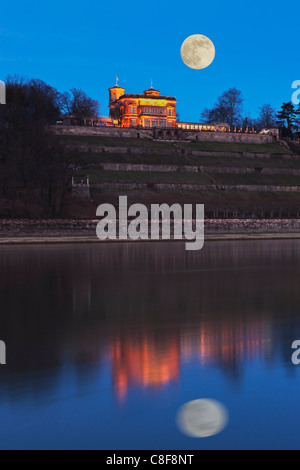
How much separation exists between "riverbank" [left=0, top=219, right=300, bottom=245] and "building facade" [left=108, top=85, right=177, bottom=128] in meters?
92.3

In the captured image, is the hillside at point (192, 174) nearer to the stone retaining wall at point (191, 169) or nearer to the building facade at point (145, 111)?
the stone retaining wall at point (191, 169)

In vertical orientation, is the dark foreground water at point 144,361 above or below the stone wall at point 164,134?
below

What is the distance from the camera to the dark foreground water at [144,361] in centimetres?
768

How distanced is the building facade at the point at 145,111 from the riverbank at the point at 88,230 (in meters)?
92.3

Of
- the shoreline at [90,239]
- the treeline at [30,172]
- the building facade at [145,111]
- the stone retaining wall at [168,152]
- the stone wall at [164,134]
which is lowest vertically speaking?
the shoreline at [90,239]

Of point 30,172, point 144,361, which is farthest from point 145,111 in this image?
point 144,361

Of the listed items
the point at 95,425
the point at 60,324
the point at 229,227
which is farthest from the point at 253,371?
the point at 229,227

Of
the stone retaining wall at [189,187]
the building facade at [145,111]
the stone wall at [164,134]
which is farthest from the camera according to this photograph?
the building facade at [145,111]

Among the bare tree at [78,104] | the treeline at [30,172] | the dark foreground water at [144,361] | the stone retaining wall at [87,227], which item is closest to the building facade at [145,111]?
the bare tree at [78,104]

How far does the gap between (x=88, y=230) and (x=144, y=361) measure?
49.8 m

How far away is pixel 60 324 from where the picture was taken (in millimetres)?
15086

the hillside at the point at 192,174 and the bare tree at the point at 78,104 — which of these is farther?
the bare tree at the point at 78,104
